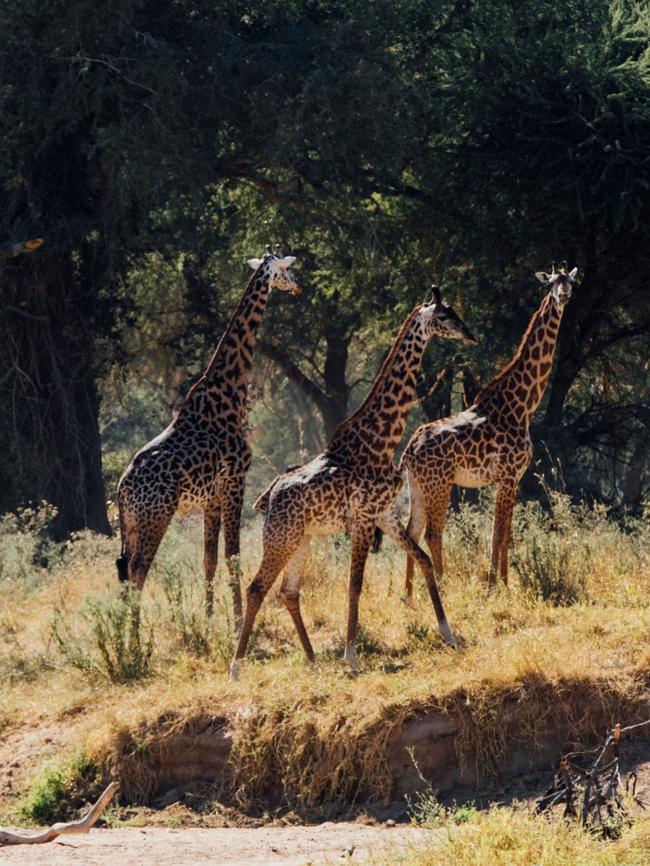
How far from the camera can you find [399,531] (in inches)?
456

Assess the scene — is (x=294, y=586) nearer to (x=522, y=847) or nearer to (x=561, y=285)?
(x=561, y=285)

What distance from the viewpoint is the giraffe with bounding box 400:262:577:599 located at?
510 inches

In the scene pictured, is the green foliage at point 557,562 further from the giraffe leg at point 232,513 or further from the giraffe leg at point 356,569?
the giraffe leg at point 232,513

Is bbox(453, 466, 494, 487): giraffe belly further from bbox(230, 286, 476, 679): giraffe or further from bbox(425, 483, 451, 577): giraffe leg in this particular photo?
bbox(230, 286, 476, 679): giraffe

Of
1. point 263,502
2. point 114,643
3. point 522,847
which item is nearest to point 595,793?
point 522,847

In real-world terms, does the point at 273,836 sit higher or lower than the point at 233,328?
lower

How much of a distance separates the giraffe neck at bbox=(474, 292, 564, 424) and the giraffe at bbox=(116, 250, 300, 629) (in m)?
1.87

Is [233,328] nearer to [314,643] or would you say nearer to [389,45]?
[314,643]

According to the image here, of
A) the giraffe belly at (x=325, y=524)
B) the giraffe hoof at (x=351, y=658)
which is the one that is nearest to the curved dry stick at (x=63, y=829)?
the giraffe hoof at (x=351, y=658)

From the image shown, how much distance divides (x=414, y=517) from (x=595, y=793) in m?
4.58

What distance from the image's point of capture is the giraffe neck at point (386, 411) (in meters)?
11.7

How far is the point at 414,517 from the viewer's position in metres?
13.3

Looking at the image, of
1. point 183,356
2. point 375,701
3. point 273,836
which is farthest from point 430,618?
point 183,356

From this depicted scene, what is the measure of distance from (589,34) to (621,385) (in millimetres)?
5965
